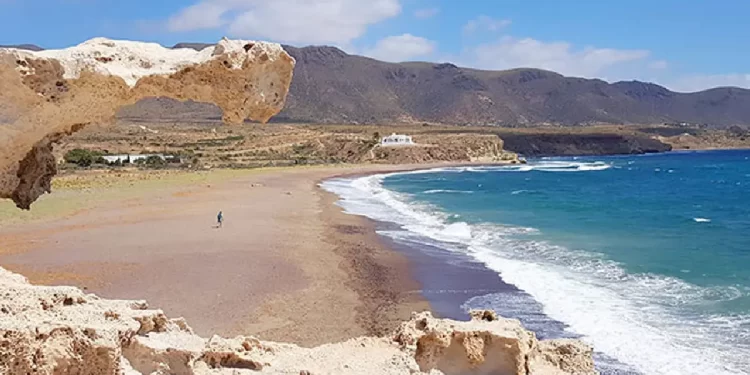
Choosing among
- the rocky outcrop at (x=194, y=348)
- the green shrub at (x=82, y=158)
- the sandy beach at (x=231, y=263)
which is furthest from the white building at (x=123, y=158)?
the rocky outcrop at (x=194, y=348)

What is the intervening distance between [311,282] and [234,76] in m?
13.0

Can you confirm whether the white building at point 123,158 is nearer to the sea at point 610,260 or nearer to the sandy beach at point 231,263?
the sea at point 610,260

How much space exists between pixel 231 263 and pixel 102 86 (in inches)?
617

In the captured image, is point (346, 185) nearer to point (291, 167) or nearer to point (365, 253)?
point (291, 167)

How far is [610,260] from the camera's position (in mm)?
23438

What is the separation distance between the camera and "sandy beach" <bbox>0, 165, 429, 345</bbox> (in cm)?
1593

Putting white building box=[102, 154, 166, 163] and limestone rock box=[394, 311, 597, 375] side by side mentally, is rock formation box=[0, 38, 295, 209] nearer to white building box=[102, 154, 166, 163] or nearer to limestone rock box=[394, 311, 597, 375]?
limestone rock box=[394, 311, 597, 375]

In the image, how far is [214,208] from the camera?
1464 inches

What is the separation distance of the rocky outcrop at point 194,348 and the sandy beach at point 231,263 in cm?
731

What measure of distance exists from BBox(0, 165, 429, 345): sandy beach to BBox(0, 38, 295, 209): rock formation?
24.6 feet

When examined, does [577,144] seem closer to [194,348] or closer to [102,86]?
[102,86]

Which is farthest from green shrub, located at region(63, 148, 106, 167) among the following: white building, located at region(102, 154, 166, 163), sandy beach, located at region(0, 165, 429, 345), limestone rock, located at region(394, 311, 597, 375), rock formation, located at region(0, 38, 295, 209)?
limestone rock, located at region(394, 311, 597, 375)

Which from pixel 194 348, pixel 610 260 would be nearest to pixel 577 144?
pixel 610 260

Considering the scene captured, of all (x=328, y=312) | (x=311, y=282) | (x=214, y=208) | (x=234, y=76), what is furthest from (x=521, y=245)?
(x=234, y=76)
